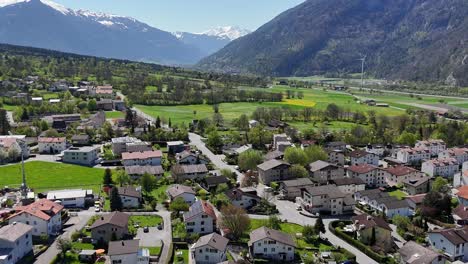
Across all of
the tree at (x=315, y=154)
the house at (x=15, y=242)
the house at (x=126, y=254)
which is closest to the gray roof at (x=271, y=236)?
the house at (x=126, y=254)

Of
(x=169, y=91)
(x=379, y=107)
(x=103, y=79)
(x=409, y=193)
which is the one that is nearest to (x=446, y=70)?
(x=379, y=107)

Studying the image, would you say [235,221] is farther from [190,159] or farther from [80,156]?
[80,156]

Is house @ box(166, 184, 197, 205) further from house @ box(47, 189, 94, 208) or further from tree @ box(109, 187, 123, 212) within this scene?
house @ box(47, 189, 94, 208)

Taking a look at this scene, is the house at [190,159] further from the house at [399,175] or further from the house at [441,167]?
the house at [441,167]

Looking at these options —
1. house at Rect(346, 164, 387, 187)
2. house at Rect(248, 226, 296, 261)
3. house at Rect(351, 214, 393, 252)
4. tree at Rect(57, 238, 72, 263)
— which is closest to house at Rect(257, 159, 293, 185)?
house at Rect(346, 164, 387, 187)

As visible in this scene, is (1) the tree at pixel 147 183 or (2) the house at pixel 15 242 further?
(1) the tree at pixel 147 183

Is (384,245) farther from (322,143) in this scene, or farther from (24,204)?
(322,143)

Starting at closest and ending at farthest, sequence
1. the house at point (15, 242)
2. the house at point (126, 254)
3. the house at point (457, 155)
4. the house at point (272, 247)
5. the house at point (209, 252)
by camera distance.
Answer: the house at point (15, 242), the house at point (126, 254), the house at point (209, 252), the house at point (272, 247), the house at point (457, 155)
